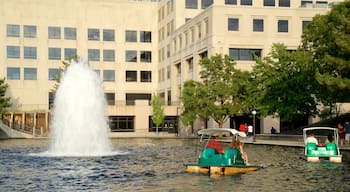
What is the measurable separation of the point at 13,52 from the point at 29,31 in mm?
4542

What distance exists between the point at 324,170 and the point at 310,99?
94.3 ft

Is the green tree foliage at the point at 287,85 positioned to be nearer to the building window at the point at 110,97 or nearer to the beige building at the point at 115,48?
the beige building at the point at 115,48

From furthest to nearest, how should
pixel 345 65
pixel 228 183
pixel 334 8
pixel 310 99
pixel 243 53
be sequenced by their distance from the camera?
pixel 243 53 → pixel 310 99 → pixel 334 8 → pixel 345 65 → pixel 228 183

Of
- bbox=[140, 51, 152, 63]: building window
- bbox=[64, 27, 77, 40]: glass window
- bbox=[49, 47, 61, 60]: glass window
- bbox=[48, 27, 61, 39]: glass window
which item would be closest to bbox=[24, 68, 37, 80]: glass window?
bbox=[49, 47, 61, 60]: glass window

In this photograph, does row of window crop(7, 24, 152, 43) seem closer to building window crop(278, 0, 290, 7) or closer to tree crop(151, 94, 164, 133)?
tree crop(151, 94, 164, 133)

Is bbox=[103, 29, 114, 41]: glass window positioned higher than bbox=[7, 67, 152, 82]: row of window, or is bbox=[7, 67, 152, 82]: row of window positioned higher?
bbox=[103, 29, 114, 41]: glass window

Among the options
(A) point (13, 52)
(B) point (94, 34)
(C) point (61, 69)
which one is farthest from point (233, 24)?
(A) point (13, 52)

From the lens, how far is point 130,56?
338 feet

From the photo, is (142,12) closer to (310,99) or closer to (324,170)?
(310,99)

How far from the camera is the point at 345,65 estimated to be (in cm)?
4125

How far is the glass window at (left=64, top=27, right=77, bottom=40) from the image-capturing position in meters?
99.9

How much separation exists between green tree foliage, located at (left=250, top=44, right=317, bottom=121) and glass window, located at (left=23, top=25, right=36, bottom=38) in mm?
49422

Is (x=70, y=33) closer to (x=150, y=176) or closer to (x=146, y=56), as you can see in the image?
(x=146, y=56)

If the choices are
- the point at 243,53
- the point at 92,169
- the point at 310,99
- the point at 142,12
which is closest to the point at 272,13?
the point at 243,53
